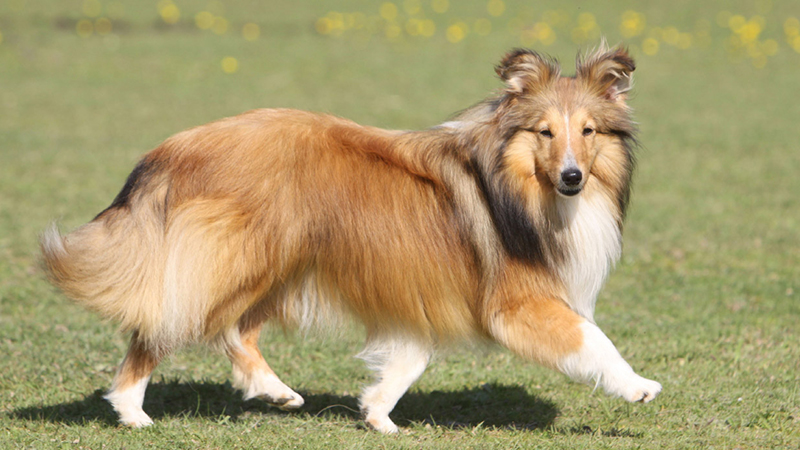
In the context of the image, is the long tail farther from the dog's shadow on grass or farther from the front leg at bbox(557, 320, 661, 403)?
the front leg at bbox(557, 320, 661, 403)

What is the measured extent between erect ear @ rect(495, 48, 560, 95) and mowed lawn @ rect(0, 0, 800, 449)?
41cm

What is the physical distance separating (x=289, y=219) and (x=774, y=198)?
7867 millimetres

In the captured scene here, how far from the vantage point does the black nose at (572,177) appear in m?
4.21

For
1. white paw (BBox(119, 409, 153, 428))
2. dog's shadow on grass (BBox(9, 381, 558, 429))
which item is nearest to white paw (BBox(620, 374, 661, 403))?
dog's shadow on grass (BBox(9, 381, 558, 429))

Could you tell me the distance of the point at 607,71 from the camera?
446 centimetres

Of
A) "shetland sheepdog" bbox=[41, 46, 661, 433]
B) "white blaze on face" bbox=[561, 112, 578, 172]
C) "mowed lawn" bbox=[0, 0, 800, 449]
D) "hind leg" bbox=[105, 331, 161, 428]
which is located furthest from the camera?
"mowed lawn" bbox=[0, 0, 800, 449]

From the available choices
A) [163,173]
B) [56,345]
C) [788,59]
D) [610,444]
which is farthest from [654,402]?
[788,59]

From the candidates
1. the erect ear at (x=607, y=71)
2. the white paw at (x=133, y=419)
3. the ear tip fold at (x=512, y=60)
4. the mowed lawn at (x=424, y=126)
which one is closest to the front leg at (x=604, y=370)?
the mowed lawn at (x=424, y=126)

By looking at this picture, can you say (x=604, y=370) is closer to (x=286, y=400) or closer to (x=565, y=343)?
(x=565, y=343)

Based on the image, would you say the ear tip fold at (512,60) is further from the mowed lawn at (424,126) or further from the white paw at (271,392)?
the white paw at (271,392)

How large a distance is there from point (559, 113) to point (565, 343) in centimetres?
113

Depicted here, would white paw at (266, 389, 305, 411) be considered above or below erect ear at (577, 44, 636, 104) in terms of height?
below

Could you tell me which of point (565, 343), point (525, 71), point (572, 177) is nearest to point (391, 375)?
point (565, 343)

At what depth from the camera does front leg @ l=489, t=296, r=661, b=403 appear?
13.7 feet
